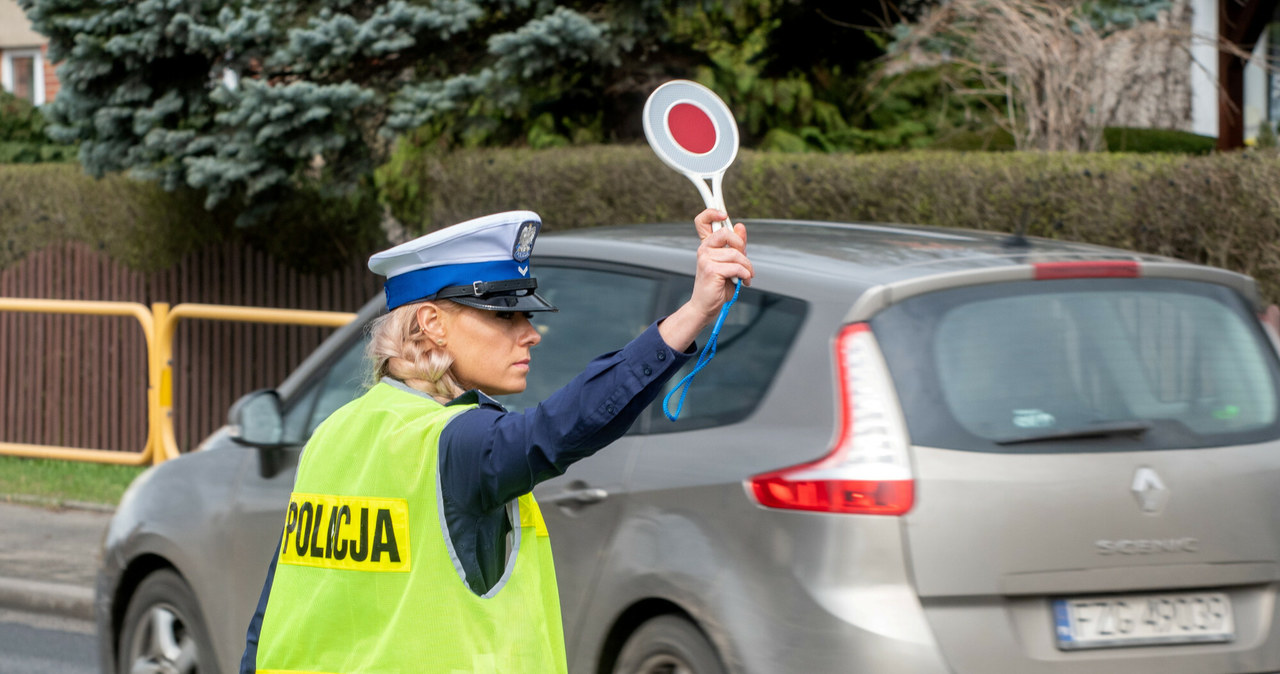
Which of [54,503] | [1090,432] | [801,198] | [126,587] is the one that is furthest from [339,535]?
[54,503]

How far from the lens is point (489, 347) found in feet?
8.07

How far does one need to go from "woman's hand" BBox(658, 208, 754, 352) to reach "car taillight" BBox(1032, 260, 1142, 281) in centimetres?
184

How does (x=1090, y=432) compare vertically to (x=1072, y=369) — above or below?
below

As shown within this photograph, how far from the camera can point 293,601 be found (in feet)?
8.02

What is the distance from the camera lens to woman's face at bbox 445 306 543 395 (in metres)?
2.44

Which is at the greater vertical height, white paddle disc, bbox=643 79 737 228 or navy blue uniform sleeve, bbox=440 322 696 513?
white paddle disc, bbox=643 79 737 228

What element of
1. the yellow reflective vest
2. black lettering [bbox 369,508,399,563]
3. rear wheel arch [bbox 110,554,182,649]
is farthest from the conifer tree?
black lettering [bbox 369,508,399,563]

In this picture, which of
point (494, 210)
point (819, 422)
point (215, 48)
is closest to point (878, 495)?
point (819, 422)

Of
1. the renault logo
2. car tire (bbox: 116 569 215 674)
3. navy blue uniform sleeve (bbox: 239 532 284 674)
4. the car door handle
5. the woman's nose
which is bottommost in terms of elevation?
car tire (bbox: 116 569 215 674)

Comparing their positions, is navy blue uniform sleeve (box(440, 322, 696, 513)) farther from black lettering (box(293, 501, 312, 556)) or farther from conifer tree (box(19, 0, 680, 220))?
conifer tree (box(19, 0, 680, 220))

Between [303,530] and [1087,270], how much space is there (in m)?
2.17

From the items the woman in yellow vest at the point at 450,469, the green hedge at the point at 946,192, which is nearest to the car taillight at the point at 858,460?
the woman in yellow vest at the point at 450,469

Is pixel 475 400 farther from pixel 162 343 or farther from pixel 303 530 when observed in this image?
pixel 162 343

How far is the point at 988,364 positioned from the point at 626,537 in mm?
993
